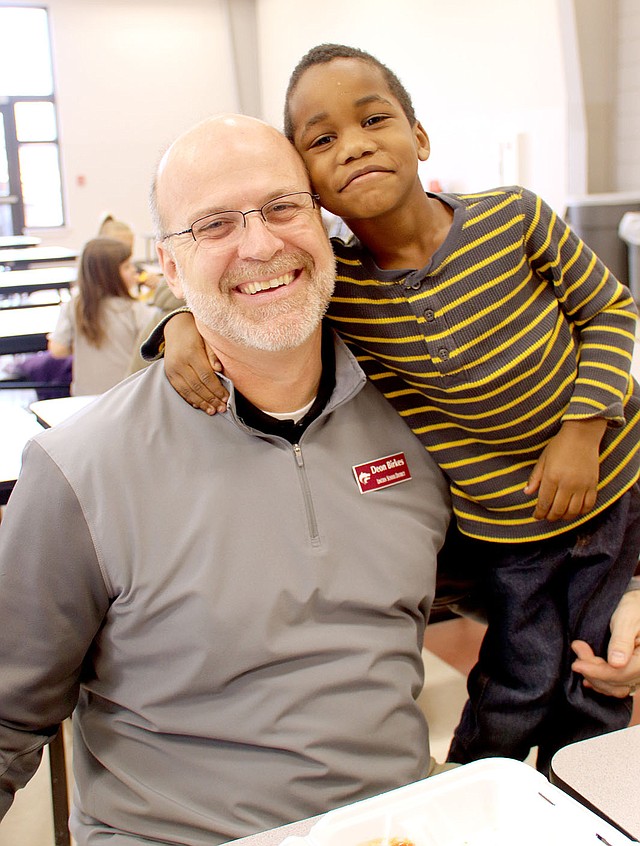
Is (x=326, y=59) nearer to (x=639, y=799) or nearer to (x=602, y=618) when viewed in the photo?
(x=602, y=618)

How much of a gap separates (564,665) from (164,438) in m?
0.74

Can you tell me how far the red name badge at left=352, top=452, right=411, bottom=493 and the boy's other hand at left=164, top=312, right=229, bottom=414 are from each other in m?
0.21

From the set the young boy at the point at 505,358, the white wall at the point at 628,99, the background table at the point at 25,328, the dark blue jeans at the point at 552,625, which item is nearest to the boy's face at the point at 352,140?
the young boy at the point at 505,358

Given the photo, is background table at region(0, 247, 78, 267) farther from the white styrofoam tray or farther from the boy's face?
the white styrofoam tray

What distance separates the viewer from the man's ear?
1.33 m

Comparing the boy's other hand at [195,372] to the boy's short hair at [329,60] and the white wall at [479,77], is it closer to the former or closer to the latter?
the boy's short hair at [329,60]

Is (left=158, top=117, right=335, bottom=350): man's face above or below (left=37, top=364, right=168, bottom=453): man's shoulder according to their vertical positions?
above

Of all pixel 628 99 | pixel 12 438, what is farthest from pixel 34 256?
pixel 12 438

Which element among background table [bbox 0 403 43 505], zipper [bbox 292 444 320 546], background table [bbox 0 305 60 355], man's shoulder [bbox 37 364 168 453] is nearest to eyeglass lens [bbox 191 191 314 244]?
man's shoulder [bbox 37 364 168 453]

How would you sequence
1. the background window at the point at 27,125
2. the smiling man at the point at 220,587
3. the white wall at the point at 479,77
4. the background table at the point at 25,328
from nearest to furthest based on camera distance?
1. the smiling man at the point at 220,587
2. the background table at the point at 25,328
3. the white wall at the point at 479,77
4. the background window at the point at 27,125

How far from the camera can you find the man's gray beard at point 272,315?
47.6 inches

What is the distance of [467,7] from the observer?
7707 millimetres

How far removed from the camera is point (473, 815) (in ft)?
2.62

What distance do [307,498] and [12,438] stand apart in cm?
135
